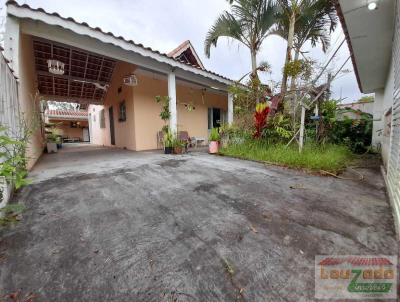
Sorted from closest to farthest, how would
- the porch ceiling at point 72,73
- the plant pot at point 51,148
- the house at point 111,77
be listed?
the house at point 111,77
the porch ceiling at point 72,73
the plant pot at point 51,148

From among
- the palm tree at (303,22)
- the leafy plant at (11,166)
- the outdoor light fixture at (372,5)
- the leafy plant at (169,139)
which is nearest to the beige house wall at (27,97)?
the leafy plant at (11,166)

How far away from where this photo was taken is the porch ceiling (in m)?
5.92

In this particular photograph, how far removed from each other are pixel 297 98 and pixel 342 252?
4.51m

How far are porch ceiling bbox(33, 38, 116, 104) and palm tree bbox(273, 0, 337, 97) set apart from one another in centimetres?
636

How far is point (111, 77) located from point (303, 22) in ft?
25.9

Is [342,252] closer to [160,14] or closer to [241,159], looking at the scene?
[241,159]

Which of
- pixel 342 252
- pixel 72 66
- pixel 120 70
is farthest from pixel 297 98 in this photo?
pixel 72 66

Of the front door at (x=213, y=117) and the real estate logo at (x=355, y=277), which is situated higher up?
the front door at (x=213, y=117)

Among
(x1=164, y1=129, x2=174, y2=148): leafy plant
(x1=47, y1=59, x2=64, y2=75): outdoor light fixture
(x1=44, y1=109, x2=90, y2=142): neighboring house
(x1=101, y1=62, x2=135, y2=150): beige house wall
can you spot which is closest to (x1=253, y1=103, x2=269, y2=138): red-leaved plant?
(x1=164, y1=129, x2=174, y2=148): leafy plant

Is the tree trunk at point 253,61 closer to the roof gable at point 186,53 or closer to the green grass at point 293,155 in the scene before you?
the green grass at point 293,155

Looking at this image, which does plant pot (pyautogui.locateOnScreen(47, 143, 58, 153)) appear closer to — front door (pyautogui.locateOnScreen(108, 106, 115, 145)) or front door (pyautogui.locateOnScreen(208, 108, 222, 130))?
front door (pyautogui.locateOnScreen(108, 106, 115, 145))

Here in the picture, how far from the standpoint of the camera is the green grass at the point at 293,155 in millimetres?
3400

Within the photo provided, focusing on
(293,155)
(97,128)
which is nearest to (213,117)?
(293,155)

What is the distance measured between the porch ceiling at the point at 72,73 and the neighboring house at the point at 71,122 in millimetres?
7369
